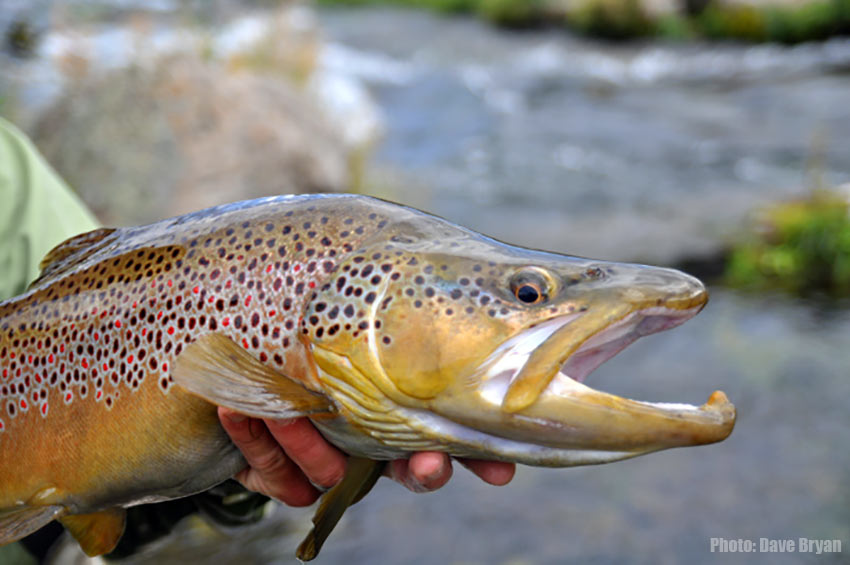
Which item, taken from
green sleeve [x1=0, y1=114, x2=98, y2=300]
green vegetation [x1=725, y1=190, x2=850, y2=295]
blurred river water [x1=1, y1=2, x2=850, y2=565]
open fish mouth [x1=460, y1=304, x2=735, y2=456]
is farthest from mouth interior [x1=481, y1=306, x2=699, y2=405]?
green vegetation [x1=725, y1=190, x2=850, y2=295]

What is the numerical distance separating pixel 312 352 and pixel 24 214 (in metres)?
1.46

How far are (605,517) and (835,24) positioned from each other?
1901 centimetres

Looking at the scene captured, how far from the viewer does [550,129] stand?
14.7 metres

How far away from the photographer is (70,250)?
2.20 metres

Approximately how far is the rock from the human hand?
516 centimetres

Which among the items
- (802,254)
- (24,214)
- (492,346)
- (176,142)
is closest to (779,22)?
(802,254)

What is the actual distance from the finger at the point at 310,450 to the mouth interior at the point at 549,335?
48 cm

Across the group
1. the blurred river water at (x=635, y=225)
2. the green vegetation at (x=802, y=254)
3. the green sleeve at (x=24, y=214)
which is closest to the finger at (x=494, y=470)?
the green sleeve at (x=24, y=214)

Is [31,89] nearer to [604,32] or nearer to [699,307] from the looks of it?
[699,307]

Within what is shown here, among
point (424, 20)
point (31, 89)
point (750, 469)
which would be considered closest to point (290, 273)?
point (750, 469)

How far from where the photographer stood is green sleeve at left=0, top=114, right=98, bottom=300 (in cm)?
266

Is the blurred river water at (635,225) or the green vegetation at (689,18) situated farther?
the green vegetation at (689,18)

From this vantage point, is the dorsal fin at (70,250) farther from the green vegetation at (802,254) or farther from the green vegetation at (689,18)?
the green vegetation at (689,18)

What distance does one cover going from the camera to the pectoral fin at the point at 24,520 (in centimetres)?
199
